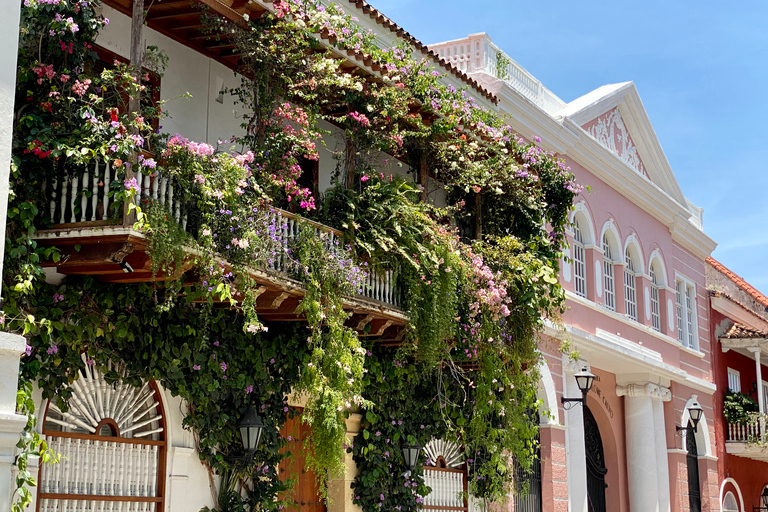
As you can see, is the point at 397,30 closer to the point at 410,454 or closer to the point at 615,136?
the point at 410,454

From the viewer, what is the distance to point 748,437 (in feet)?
82.6

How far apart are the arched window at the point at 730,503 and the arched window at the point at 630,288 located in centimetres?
682

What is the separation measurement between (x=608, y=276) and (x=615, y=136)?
3067 mm

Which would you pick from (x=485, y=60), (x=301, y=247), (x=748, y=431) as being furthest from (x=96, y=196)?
(x=748, y=431)

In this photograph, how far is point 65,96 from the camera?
8539 millimetres

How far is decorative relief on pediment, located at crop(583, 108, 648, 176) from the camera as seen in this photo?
20484 mm

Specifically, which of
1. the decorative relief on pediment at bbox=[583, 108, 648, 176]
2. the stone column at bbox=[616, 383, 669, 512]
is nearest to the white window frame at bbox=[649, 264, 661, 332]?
the stone column at bbox=[616, 383, 669, 512]

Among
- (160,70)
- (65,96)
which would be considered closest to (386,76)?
(160,70)

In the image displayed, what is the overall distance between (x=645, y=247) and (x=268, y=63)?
44.0 ft

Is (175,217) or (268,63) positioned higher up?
(268,63)

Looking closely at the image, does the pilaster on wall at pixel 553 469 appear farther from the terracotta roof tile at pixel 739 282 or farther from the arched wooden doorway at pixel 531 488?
the terracotta roof tile at pixel 739 282

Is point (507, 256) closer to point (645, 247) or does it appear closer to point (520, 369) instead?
point (520, 369)

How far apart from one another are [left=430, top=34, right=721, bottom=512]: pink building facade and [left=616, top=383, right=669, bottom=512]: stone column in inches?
0.9

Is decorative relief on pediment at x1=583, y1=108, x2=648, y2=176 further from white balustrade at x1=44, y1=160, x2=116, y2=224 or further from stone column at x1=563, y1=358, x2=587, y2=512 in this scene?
white balustrade at x1=44, y1=160, x2=116, y2=224
